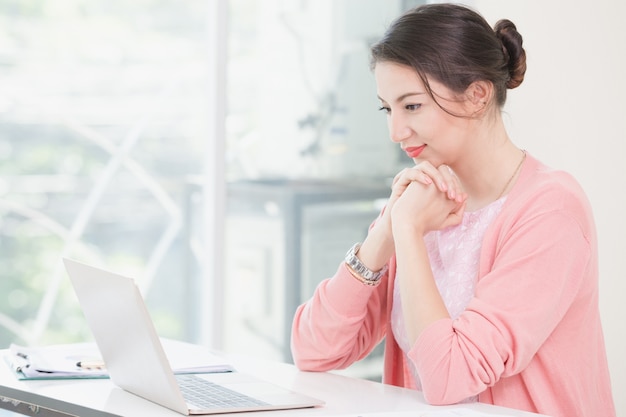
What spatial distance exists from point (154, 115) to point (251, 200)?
0.45 m

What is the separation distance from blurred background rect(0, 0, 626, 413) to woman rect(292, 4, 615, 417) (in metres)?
1.27

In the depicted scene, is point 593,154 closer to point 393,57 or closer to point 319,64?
point 319,64

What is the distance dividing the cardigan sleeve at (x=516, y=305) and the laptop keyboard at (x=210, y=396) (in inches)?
11.5

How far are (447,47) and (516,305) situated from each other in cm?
47

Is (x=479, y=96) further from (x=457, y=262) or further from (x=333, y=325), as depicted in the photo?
(x=333, y=325)

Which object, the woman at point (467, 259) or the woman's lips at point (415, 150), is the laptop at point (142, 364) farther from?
the woman's lips at point (415, 150)

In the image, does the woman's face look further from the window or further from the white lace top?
the window

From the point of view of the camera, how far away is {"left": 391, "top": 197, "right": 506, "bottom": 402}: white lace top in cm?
171

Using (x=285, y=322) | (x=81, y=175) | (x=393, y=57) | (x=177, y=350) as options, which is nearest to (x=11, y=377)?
(x=177, y=350)

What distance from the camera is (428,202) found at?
1685 millimetres

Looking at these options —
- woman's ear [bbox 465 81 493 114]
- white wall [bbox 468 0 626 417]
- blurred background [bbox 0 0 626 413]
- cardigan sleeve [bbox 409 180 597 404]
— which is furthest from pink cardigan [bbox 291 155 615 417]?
blurred background [bbox 0 0 626 413]

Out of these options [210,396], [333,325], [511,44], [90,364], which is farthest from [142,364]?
[511,44]

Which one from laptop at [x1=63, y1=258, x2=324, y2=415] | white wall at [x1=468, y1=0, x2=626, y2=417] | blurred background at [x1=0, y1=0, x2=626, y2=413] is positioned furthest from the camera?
blurred background at [x1=0, y1=0, x2=626, y2=413]

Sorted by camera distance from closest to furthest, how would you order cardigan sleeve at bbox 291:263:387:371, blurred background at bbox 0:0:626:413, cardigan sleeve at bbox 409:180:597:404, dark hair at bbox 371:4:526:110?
1. cardigan sleeve at bbox 409:180:597:404
2. dark hair at bbox 371:4:526:110
3. cardigan sleeve at bbox 291:263:387:371
4. blurred background at bbox 0:0:626:413
